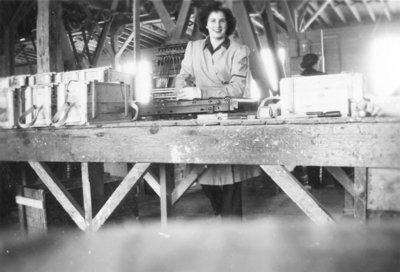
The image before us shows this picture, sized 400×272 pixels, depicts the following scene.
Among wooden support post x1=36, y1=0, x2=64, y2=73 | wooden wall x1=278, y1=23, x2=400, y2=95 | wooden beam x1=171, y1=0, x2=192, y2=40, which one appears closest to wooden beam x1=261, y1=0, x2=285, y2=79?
wooden beam x1=171, y1=0, x2=192, y2=40

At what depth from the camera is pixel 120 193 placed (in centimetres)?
280

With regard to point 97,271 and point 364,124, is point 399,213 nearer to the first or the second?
point 364,124

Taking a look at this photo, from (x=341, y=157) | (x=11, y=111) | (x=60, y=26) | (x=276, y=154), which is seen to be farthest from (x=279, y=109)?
(x=60, y=26)

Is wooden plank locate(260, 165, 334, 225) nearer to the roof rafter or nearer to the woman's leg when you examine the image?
the woman's leg

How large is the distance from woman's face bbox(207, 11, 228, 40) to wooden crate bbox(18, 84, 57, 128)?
1399 millimetres

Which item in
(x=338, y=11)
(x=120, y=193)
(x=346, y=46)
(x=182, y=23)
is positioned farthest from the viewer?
(x=346, y=46)

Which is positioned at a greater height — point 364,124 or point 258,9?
point 258,9

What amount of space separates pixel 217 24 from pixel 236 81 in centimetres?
52

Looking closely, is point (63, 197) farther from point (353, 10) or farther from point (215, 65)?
point (353, 10)

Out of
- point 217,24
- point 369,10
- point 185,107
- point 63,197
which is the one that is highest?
point 369,10

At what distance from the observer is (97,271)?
277 centimetres

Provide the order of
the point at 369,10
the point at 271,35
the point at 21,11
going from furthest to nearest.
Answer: the point at 369,10 → the point at 271,35 → the point at 21,11

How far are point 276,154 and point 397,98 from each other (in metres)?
0.67

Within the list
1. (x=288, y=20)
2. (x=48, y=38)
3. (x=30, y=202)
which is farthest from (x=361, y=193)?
(x=288, y=20)
